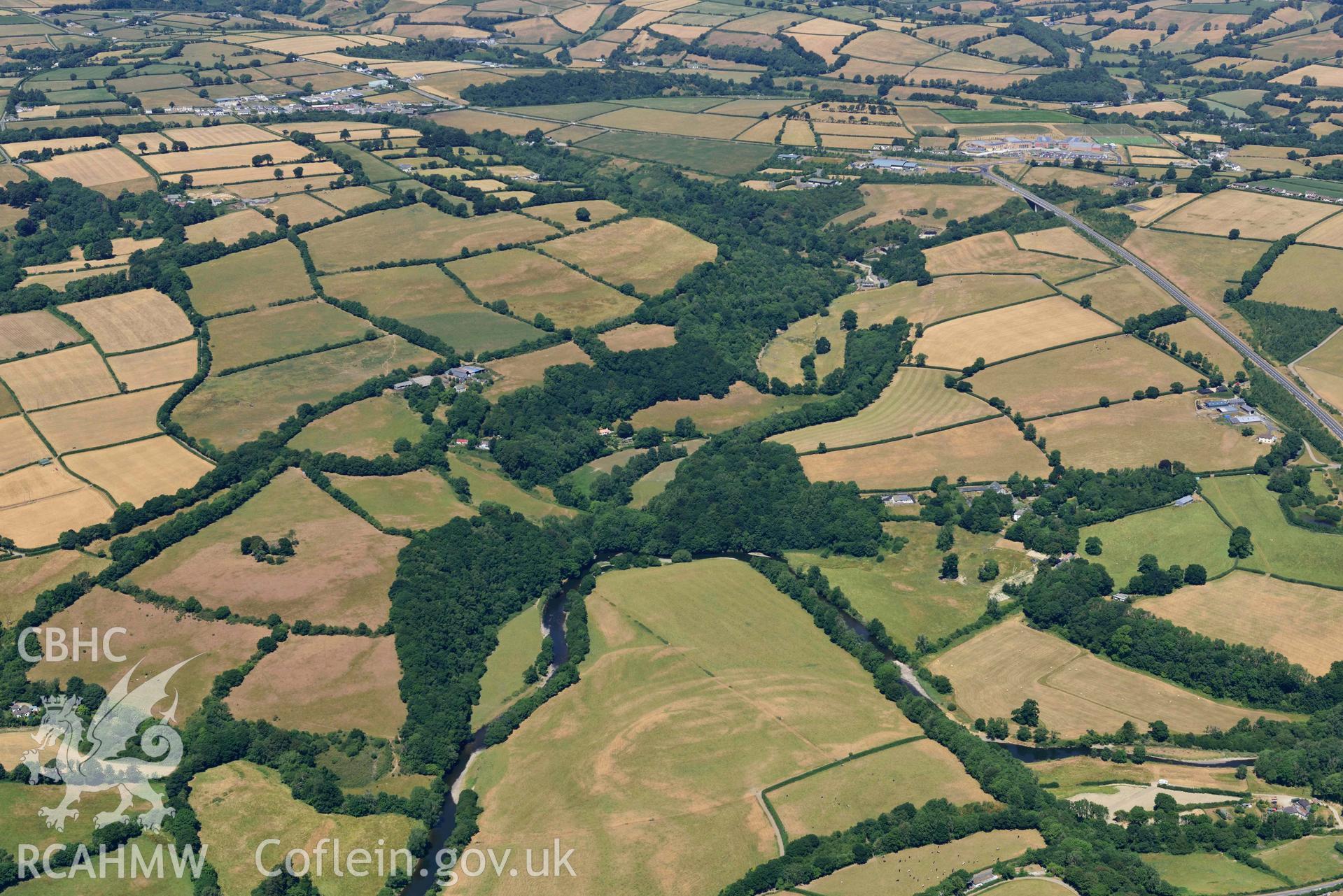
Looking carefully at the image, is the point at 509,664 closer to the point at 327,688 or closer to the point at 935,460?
the point at 327,688

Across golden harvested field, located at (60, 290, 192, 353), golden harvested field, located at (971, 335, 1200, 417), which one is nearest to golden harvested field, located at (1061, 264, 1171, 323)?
golden harvested field, located at (971, 335, 1200, 417)

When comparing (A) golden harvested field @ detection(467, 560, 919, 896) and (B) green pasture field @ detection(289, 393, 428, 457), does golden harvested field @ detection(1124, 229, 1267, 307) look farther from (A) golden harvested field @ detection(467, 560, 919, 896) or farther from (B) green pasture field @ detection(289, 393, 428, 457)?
(B) green pasture field @ detection(289, 393, 428, 457)

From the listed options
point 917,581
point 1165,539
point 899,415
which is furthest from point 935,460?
point 1165,539

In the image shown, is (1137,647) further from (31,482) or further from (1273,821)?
(31,482)

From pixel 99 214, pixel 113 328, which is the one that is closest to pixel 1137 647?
pixel 113 328

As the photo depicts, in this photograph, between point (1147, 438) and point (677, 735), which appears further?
point (1147, 438)

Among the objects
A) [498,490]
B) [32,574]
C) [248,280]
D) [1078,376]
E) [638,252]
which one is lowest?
[498,490]

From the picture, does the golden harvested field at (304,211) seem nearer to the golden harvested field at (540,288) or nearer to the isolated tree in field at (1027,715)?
the golden harvested field at (540,288)

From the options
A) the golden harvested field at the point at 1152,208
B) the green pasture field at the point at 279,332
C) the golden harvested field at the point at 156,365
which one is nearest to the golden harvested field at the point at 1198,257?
the golden harvested field at the point at 1152,208
